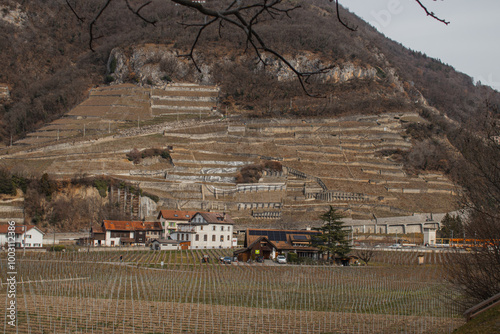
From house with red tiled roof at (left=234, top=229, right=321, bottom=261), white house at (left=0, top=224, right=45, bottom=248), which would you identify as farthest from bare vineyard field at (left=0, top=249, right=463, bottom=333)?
white house at (left=0, top=224, right=45, bottom=248)

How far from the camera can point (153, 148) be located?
84.2 metres

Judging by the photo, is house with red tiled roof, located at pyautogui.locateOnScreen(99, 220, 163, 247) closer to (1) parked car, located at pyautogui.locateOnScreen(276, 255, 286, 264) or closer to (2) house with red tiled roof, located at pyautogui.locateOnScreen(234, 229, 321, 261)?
(2) house with red tiled roof, located at pyautogui.locateOnScreen(234, 229, 321, 261)

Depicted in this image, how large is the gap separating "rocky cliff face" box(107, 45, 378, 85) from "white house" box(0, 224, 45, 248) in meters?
77.2

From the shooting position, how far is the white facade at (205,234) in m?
56.6

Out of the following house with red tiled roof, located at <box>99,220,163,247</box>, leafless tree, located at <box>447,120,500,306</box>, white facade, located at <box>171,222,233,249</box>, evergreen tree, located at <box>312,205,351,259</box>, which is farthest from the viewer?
white facade, located at <box>171,222,233,249</box>

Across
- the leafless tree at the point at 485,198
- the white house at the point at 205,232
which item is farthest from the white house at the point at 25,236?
the leafless tree at the point at 485,198

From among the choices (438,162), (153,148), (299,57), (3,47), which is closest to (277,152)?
(153,148)

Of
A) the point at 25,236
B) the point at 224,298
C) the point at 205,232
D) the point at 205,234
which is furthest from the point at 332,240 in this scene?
the point at 25,236

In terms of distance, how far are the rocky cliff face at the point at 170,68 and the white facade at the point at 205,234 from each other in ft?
239

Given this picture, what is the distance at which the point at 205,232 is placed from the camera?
57.2 m

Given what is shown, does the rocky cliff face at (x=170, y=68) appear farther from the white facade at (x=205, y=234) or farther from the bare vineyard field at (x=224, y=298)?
the bare vineyard field at (x=224, y=298)

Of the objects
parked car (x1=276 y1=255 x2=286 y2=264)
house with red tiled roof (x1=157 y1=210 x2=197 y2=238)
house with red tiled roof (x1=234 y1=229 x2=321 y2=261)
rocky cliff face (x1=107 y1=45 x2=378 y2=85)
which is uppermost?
rocky cliff face (x1=107 y1=45 x2=378 y2=85)

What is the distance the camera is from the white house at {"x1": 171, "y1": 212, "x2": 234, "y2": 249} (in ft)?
186

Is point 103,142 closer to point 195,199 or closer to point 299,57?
point 195,199
